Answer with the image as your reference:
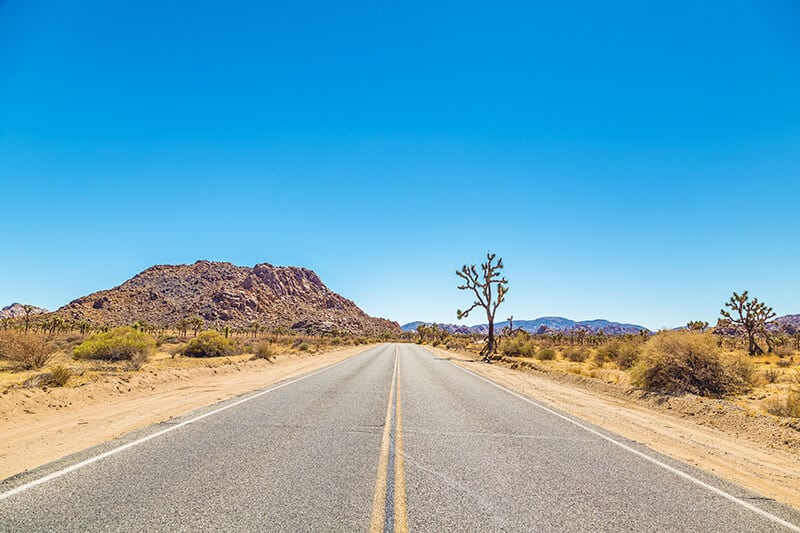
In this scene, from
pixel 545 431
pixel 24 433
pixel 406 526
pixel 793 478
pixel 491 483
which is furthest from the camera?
pixel 545 431

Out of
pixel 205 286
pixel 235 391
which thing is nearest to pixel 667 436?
pixel 235 391

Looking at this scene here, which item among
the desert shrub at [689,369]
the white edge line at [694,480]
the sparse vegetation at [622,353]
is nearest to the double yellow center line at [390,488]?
the white edge line at [694,480]

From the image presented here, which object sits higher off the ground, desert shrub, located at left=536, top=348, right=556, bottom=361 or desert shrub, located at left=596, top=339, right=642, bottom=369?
desert shrub, located at left=596, top=339, right=642, bottom=369

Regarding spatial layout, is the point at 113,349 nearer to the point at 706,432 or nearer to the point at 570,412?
A: the point at 570,412

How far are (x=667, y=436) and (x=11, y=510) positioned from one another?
421 inches

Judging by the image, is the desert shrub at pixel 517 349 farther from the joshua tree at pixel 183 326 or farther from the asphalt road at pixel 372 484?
the joshua tree at pixel 183 326

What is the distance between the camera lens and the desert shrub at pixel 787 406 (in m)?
11.0

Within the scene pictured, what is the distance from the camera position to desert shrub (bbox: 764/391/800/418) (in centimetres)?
1097

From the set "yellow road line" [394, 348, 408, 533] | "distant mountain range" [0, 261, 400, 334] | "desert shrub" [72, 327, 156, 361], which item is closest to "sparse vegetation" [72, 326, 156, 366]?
"desert shrub" [72, 327, 156, 361]

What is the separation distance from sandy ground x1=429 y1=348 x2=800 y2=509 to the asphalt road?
28.1 inches

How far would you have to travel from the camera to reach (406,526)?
157 inches

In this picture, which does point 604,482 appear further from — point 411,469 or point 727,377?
point 727,377

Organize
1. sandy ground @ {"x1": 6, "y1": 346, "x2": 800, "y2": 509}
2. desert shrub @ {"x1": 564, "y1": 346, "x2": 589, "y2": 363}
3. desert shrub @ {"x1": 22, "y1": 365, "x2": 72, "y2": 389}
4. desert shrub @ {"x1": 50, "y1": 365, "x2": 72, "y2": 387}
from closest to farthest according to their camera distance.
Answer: sandy ground @ {"x1": 6, "y1": 346, "x2": 800, "y2": 509} → desert shrub @ {"x1": 22, "y1": 365, "x2": 72, "y2": 389} → desert shrub @ {"x1": 50, "y1": 365, "x2": 72, "y2": 387} → desert shrub @ {"x1": 564, "y1": 346, "x2": 589, "y2": 363}

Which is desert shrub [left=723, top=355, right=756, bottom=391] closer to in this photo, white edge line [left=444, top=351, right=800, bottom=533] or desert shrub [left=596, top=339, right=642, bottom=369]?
desert shrub [left=596, top=339, right=642, bottom=369]
